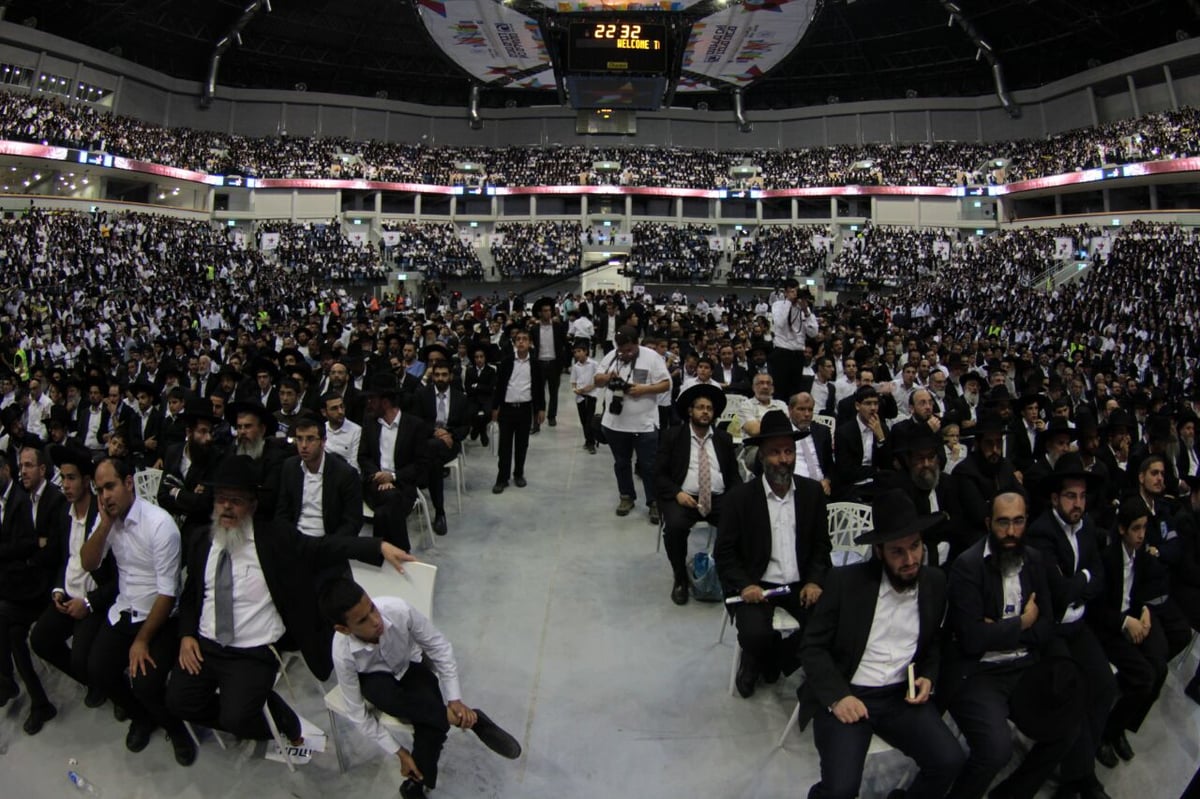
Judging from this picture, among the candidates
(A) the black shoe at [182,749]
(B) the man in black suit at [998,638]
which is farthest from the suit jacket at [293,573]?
(B) the man in black suit at [998,638]

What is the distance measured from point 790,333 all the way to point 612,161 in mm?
39073

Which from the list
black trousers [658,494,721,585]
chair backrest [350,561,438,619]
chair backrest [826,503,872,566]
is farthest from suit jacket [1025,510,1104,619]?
chair backrest [350,561,438,619]

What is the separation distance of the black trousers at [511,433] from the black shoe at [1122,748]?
16.9 ft

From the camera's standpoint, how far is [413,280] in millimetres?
36250

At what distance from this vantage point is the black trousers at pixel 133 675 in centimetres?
352

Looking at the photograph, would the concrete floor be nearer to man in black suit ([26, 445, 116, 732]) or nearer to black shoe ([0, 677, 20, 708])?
black shoe ([0, 677, 20, 708])

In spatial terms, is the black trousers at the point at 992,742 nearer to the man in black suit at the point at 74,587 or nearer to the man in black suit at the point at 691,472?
the man in black suit at the point at 691,472

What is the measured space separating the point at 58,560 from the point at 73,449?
617 millimetres

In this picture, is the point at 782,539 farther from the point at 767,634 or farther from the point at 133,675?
the point at 133,675

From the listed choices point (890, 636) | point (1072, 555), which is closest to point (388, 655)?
point (890, 636)

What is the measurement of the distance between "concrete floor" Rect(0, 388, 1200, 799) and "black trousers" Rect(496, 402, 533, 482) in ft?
6.84

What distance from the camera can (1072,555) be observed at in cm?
356

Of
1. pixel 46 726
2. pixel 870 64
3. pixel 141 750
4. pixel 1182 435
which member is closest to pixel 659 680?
pixel 141 750

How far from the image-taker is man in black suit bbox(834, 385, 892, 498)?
5738 millimetres
